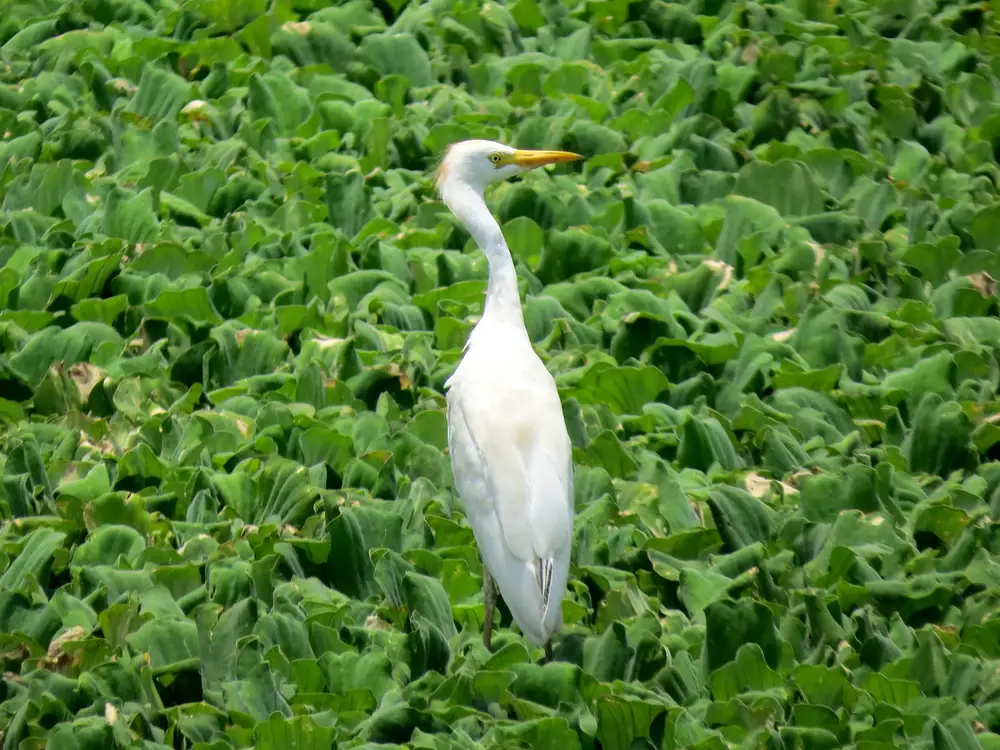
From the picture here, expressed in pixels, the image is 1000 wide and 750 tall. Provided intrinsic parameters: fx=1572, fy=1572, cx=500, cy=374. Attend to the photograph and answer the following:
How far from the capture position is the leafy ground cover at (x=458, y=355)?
3.14m

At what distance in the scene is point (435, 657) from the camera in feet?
10.6

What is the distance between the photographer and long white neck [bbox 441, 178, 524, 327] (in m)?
3.75

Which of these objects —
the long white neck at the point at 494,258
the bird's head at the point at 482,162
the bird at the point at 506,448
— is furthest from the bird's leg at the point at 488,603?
the bird's head at the point at 482,162

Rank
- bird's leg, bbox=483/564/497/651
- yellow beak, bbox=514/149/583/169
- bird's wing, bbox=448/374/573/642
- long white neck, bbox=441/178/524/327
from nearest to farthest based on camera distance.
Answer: bird's wing, bbox=448/374/573/642 < bird's leg, bbox=483/564/497/651 < long white neck, bbox=441/178/524/327 < yellow beak, bbox=514/149/583/169

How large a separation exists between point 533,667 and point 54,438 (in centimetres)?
154

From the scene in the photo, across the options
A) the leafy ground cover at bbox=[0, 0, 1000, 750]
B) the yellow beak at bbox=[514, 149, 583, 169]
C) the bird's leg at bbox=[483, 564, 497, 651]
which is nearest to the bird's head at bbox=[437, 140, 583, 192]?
the yellow beak at bbox=[514, 149, 583, 169]

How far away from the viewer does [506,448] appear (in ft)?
10.7

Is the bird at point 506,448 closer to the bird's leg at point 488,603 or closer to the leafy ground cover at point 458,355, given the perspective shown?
the bird's leg at point 488,603

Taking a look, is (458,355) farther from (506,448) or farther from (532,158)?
(506,448)

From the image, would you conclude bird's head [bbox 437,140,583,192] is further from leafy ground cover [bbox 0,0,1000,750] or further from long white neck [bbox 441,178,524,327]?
leafy ground cover [bbox 0,0,1000,750]

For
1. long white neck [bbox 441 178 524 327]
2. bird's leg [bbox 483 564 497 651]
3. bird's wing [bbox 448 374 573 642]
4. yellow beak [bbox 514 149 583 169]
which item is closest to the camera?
bird's wing [bbox 448 374 573 642]

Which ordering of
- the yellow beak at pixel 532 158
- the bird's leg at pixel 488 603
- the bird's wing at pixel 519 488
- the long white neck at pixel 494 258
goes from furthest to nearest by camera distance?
the yellow beak at pixel 532 158
the long white neck at pixel 494 258
the bird's leg at pixel 488 603
the bird's wing at pixel 519 488

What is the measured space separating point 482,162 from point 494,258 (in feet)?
0.85

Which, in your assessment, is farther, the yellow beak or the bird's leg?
the yellow beak
